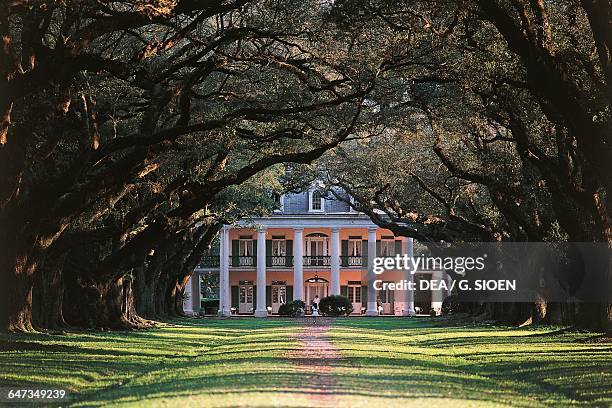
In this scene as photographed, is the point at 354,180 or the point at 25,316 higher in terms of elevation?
the point at 354,180

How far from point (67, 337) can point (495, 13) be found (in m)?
15.6

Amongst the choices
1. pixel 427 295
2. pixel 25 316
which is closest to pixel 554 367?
pixel 25 316

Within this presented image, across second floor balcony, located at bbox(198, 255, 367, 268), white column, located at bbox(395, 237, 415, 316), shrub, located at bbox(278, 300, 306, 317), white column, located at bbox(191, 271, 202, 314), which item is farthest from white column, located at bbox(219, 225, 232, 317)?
white column, located at bbox(395, 237, 415, 316)

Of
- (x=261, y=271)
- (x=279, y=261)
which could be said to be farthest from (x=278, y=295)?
(x=261, y=271)

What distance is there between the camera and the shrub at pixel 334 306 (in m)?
85.1

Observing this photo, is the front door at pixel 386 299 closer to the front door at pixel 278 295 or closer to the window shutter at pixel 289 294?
the window shutter at pixel 289 294

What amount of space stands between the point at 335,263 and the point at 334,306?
11693 mm

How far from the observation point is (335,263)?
96.6 m

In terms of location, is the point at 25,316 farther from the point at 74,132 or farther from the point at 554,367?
the point at 554,367

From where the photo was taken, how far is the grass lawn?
1465 cm

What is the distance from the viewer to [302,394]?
14367 millimetres

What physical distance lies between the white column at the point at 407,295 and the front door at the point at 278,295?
911 cm

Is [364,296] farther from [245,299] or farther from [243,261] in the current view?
[243,261]

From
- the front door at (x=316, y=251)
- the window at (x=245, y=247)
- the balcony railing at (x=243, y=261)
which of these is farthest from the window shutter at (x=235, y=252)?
the front door at (x=316, y=251)
